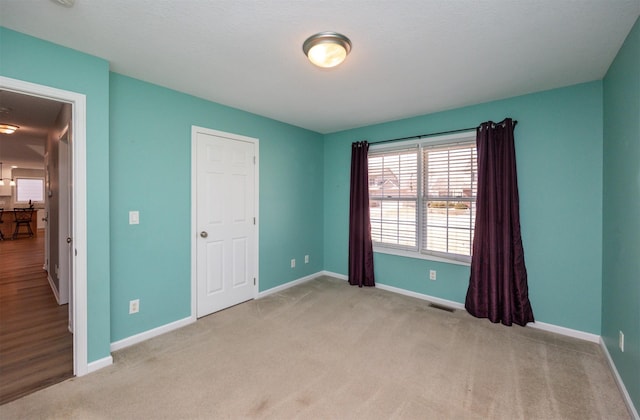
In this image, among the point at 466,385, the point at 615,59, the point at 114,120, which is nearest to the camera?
the point at 466,385

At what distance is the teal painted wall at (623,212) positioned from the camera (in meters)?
1.70

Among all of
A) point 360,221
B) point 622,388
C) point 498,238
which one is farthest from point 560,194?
point 360,221

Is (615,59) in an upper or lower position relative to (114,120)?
upper

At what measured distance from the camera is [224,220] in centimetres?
328

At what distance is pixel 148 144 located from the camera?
260 cm

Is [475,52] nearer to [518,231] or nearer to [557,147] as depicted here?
[557,147]

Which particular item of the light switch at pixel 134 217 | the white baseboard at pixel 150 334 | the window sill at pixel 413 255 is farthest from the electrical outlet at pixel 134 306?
the window sill at pixel 413 255

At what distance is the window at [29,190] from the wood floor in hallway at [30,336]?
763 centimetres

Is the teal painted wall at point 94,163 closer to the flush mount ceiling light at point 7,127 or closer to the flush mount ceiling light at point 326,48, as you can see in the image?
the flush mount ceiling light at point 326,48

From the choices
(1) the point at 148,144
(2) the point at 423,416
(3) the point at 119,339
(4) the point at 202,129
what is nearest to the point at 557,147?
(2) the point at 423,416

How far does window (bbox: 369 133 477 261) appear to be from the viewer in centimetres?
328

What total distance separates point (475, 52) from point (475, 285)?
2.37 m

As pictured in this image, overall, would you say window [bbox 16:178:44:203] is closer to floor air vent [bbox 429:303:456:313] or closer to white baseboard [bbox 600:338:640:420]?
floor air vent [bbox 429:303:456:313]

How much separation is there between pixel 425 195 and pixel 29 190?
13.9 metres
